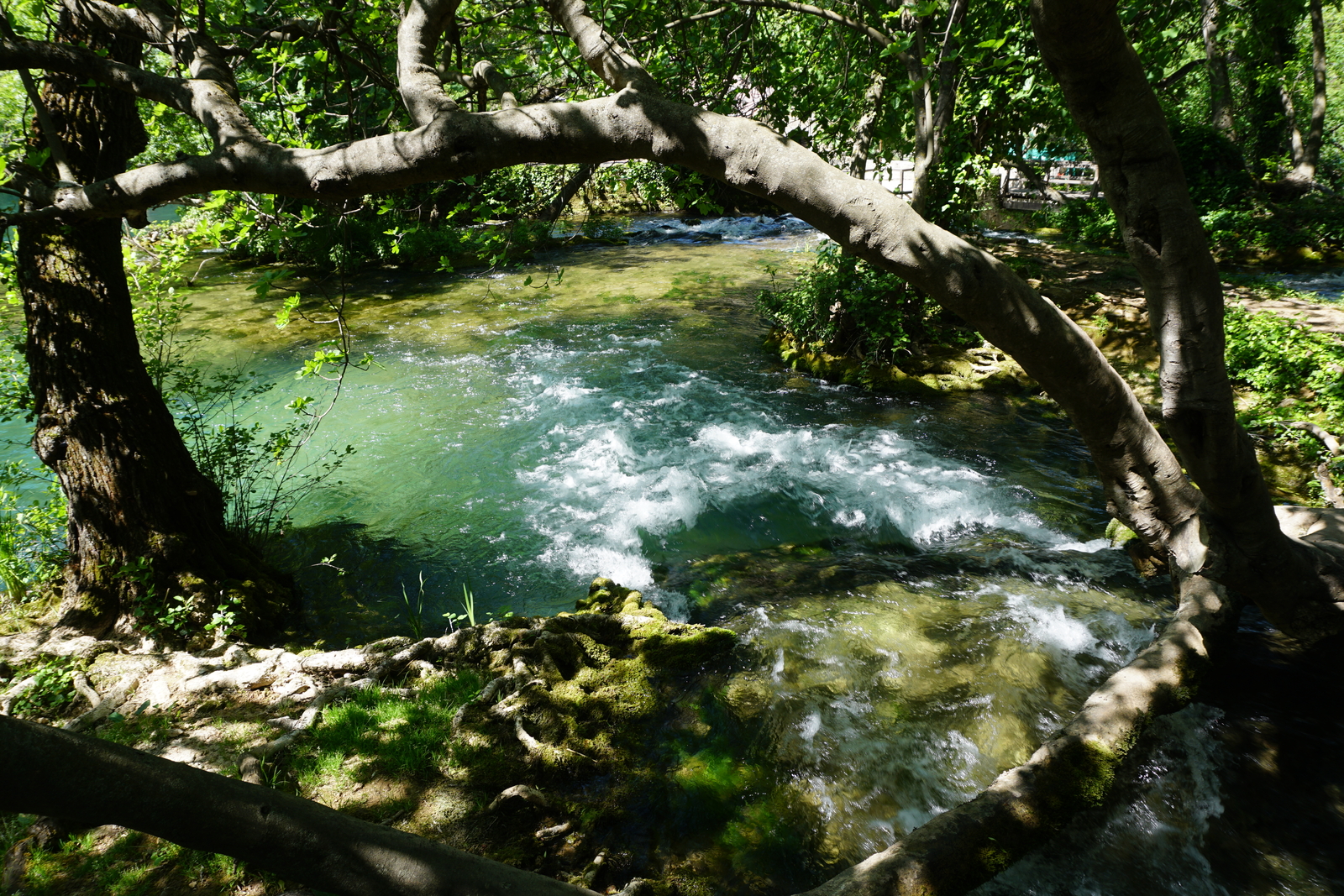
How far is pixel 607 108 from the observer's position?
2729mm

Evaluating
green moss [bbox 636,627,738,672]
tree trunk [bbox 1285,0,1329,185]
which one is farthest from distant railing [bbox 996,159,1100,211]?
green moss [bbox 636,627,738,672]

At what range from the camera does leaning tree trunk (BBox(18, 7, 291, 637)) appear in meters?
4.18

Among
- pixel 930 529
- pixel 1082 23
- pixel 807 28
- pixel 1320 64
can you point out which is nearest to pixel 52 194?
pixel 1082 23

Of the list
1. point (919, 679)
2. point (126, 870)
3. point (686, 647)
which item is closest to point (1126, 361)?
point (919, 679)

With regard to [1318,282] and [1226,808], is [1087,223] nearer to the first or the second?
[1318,282]

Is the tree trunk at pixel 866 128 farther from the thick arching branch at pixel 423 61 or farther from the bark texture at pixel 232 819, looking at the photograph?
the bark texture at pixel 232 819

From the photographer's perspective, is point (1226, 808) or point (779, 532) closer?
point (1226, 808)

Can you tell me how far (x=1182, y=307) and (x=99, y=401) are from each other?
239 inches

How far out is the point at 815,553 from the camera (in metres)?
6.16

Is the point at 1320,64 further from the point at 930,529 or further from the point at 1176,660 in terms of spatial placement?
the point at 1176,660

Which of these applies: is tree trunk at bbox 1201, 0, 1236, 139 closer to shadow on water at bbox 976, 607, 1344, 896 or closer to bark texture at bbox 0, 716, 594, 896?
shadow on water at bbox 976, 607, 1344, 896

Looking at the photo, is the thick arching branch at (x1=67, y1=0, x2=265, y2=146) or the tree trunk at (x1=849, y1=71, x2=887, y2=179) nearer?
the thick arching branch at (x1=67, y1=0, x2=265, y2=146)

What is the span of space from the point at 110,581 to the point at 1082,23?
6015mm

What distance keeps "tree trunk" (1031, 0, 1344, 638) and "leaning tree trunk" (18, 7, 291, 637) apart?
5404mm
